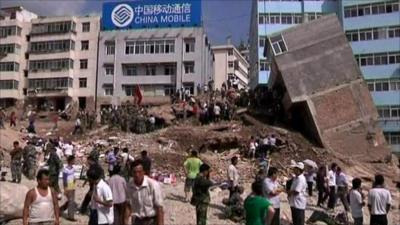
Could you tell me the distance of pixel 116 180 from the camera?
31.8 ft

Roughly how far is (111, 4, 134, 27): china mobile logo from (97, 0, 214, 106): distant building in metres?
0.11

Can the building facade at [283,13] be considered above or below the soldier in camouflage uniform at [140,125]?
above

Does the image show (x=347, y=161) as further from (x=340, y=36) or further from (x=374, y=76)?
(x=374, y=76)

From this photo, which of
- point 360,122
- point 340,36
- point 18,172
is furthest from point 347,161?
point 18,172

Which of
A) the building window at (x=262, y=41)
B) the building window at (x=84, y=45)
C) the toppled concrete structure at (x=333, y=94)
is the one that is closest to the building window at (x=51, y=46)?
the building window at (x=84, y=45)

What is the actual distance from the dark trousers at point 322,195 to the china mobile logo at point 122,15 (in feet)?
146

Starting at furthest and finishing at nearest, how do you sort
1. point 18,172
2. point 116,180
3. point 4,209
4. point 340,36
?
point 340,36, point 18,172, point 4,209, point 116,180

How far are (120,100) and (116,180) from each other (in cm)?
4663

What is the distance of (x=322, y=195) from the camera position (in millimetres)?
16859

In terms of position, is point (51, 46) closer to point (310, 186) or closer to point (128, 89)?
point (128, 89)

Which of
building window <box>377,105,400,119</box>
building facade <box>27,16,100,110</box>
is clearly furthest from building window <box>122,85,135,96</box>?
building window <box>377,105,400,119</box>

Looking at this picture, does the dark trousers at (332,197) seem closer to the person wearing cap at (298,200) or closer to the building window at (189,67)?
the person wearing cap at (298,200)

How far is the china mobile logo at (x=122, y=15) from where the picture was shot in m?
57.9

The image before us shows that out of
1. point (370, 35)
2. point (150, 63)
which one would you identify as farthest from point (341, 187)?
point (150, 63)
